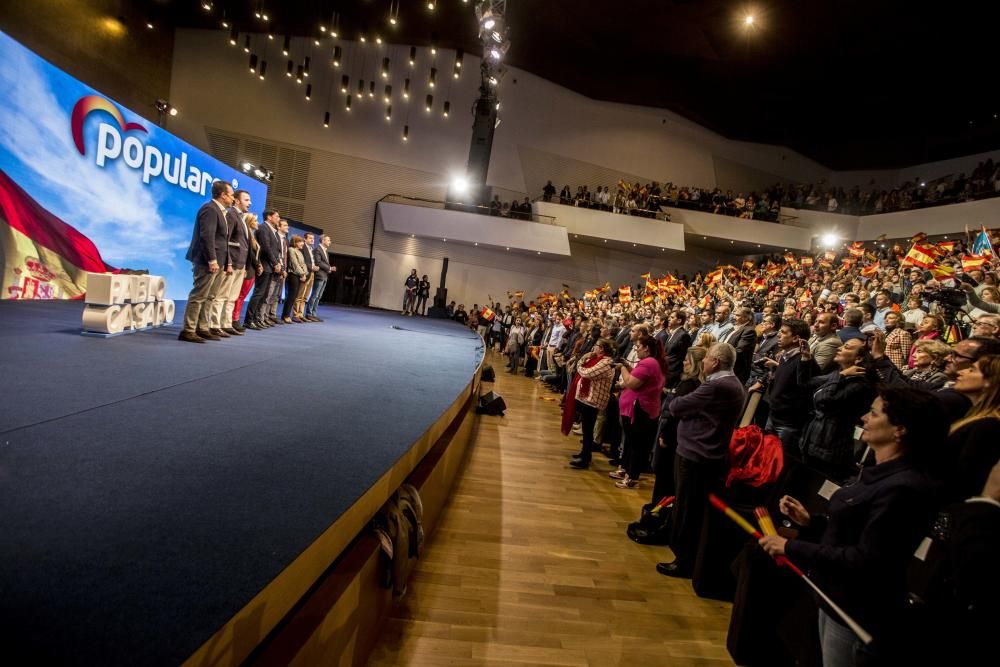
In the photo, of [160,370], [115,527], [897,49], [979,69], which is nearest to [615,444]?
[160,370]

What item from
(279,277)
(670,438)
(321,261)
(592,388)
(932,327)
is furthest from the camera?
(321,261)

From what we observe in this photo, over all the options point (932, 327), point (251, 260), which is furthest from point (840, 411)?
point (251, 260)

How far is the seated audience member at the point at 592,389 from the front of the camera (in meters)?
4.37

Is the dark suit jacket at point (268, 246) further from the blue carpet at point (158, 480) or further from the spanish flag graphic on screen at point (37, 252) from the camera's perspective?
the blue carpet at point (158, 480)

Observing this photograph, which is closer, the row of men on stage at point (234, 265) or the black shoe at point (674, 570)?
the black shoe at point (674, 570)

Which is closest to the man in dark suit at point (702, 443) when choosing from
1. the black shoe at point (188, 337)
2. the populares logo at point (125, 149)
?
the black shoe at point (188, 337)

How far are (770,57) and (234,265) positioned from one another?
13.6 meters

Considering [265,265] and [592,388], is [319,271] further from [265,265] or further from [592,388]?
[592,388]

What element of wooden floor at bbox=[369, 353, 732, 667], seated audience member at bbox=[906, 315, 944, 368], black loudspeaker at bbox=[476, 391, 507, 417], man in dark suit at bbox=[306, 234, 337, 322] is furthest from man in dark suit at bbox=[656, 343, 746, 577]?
man in dark suit at bbox=[306, 234, 337, 322]

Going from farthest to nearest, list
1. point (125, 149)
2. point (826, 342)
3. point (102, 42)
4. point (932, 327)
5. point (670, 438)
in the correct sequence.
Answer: point (102, 42), point (125, 149), point (826, 342), point (932, 327), point (670, 438)

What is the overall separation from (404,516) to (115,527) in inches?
41.4

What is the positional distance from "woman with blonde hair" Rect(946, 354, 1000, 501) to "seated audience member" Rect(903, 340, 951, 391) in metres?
1.10

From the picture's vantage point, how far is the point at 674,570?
2.77 meters

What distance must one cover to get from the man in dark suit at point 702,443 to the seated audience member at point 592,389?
149cm
